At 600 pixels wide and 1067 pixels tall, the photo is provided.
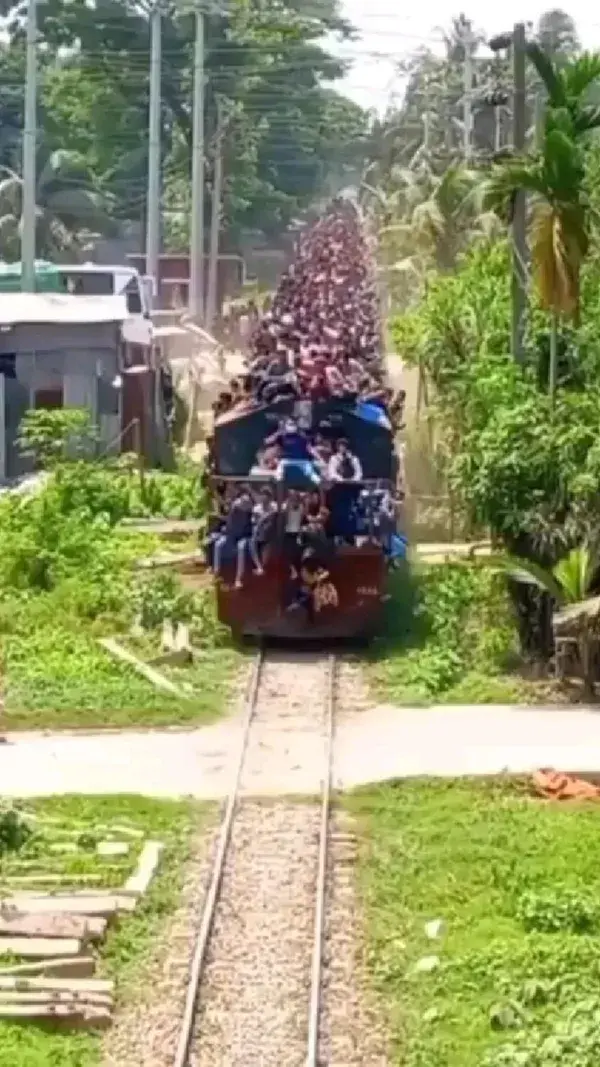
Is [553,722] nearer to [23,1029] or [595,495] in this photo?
[595,495]

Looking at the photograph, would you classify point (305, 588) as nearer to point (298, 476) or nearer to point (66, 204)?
point (298, 476)

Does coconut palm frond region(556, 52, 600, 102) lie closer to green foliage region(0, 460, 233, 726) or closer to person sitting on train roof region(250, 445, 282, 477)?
person sitting on train roof region(250, 445, 282, 477)

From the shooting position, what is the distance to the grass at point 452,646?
65.2ft

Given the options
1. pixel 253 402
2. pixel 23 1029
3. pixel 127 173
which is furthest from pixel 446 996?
pixel 127 173

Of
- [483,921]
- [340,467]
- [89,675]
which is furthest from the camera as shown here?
[340,467]

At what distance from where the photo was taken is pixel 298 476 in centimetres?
2223

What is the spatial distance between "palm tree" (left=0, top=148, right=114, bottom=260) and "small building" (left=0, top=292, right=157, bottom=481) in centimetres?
3407

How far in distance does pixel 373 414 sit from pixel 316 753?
249 inches

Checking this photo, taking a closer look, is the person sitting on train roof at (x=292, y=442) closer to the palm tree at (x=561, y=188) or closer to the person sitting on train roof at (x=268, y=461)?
the person sitting on train roof at (x=268, y=461)

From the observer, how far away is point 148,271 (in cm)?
5550

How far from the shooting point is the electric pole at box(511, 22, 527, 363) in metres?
24.3

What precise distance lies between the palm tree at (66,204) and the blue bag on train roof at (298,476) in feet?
164

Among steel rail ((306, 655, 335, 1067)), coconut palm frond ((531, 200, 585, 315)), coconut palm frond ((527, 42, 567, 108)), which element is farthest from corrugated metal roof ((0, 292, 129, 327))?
steel rail ((306, 655, 335, 1067))

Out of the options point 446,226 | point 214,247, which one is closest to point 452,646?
point 446,226
